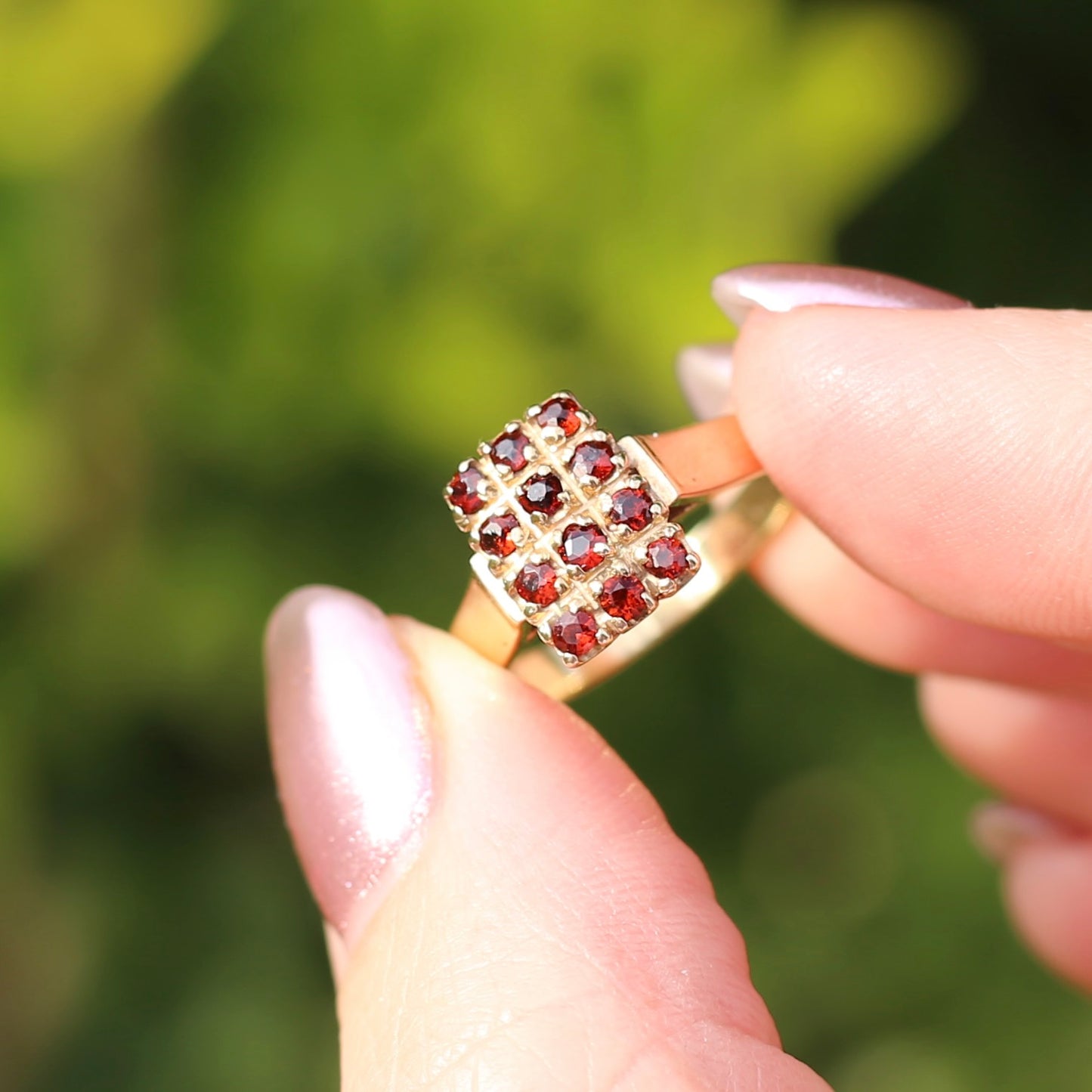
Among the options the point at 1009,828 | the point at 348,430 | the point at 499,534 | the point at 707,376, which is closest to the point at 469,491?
the point at 499,534

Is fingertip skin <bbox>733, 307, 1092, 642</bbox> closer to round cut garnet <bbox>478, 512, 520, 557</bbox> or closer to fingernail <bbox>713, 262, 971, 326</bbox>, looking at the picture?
fingernail <bbox>713, 262, 971, 326</bbox>

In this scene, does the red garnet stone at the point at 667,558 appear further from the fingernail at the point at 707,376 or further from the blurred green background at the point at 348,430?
the blurred green background at the point at 348,430

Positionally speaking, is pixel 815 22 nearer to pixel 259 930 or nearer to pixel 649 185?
pixel 649 185

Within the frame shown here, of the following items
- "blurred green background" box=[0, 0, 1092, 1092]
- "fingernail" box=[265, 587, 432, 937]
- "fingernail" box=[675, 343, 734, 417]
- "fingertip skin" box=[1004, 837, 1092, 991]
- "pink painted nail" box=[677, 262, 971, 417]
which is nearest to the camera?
"fingernail" box=[265, 587, 432, 937]

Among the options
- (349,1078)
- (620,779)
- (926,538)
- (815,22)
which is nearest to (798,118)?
(815,22)

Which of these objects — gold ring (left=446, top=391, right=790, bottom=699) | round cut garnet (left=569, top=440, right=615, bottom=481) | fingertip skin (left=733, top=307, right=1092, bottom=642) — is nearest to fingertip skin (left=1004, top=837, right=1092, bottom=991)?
fingertip skin (left=733, top=307, right=1092, bottom=642)

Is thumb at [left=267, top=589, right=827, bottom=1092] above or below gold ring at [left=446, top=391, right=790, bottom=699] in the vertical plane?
below
